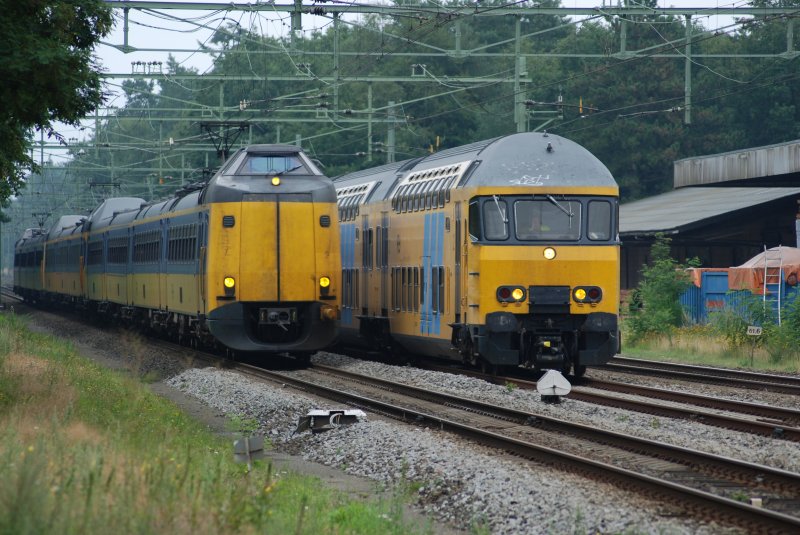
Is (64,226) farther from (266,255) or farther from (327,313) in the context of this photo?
(327,313)

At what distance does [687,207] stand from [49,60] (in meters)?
38.8

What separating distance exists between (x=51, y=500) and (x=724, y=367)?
1897 cm

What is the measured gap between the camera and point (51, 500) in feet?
24.3

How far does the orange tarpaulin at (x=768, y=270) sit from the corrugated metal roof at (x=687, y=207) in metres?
10.3

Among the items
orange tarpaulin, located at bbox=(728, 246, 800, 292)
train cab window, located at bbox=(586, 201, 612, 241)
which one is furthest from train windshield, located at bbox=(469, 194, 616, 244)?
orange tarpaulin, located at bbox=(728, 246, 800, 292)

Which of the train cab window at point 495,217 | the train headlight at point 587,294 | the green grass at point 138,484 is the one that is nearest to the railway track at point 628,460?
the green grass at point 138,484

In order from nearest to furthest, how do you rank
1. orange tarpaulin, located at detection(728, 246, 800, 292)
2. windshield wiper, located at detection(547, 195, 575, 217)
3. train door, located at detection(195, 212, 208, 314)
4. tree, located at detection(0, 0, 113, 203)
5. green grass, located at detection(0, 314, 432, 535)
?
green grass, located at detection(0, 314, 432, 535) → tree, located at detection(0, 0, 113, 203) → windshield wiper, located at detection(547, 195, 575, 217) → train door, located at detection(195, 212, 208, 314) → orange tarpaulin, located at detection(728, 246, 800, 292)

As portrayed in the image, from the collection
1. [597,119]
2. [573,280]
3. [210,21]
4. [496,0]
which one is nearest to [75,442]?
[573,280]

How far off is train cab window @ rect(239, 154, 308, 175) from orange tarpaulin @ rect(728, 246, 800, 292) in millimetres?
11191

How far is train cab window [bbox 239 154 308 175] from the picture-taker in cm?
2362

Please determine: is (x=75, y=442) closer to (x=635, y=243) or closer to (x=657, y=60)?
(x=635, y=243)

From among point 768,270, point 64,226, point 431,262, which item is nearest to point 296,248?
point 431,262

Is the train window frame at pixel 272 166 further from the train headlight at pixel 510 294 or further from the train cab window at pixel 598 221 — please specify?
the train cab window at pixel 598 221

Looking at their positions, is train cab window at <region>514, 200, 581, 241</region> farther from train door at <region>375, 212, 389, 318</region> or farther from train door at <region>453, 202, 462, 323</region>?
train door at <region>375, 212, 389, 318</region>
